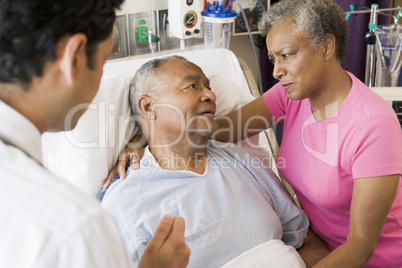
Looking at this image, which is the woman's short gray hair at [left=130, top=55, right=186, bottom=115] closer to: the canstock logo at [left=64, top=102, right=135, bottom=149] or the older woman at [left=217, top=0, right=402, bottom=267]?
the canstock logo at [left=64, top=102, right=135, bottom=149]

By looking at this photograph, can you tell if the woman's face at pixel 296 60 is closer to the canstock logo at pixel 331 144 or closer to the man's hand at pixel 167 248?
the canstock logo at pixel 331 144

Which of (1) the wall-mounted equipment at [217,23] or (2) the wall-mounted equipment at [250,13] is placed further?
(2) the wall-mounted equipment at [250,13]

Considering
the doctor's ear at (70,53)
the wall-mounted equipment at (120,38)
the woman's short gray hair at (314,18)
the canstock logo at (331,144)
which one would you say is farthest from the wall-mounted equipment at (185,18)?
the doctor's ear at (70,53)

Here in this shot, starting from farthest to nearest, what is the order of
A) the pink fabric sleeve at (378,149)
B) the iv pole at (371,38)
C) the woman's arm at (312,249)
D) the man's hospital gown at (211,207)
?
the iv pole at (371,38)
the woman's arm at (312,249)
the man's hospital gown at (211,207)
the pink fabric sleeve at (378,149)

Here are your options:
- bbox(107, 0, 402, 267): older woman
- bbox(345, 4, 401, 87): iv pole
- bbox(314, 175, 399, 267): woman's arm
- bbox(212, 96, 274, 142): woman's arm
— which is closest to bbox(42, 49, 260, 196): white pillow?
bbox(212, 96, 274, 142): woman's arm

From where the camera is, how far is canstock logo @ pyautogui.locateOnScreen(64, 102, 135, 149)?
70.9 inches

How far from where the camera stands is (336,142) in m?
1.55

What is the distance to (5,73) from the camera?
765mm

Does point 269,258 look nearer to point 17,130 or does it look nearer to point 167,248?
point 167,248

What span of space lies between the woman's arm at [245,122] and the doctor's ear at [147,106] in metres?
0.28

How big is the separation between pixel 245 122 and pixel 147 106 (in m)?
0.39

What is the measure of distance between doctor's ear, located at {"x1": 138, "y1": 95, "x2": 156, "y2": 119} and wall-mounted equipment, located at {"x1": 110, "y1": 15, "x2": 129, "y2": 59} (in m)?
0.68

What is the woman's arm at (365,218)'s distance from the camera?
1.42m

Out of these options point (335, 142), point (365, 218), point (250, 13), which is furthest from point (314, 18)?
point (250, 13)
